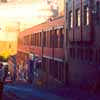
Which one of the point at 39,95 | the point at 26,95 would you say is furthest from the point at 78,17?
the point at 26,95

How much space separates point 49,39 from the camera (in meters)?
30.5

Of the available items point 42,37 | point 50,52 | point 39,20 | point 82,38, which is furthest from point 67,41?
point 39,20

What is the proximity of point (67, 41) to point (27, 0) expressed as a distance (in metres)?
34.7

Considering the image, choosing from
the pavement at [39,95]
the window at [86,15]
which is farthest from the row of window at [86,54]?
the pavement at [39,95]

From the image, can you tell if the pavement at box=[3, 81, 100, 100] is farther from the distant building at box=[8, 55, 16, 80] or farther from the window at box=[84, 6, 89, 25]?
the distant building at box=[8, 55, 16, 80]

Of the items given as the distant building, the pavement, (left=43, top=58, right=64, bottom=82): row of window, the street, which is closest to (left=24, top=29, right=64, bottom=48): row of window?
(left=43, top=58, right=64, bottom=82): row of window

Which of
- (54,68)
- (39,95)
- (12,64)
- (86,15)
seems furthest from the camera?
(12,64)

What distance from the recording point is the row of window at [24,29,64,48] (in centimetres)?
2666

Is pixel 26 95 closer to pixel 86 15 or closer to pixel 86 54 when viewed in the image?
pixel 86 54

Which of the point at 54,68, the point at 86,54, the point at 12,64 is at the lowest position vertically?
the point at 12,64

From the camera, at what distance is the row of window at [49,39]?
2666cm

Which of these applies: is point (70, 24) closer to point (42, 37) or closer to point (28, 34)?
point (42, 37)

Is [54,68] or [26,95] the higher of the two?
[54,68]

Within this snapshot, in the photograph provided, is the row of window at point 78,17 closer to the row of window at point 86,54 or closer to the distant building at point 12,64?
the row of window at point 86,54
